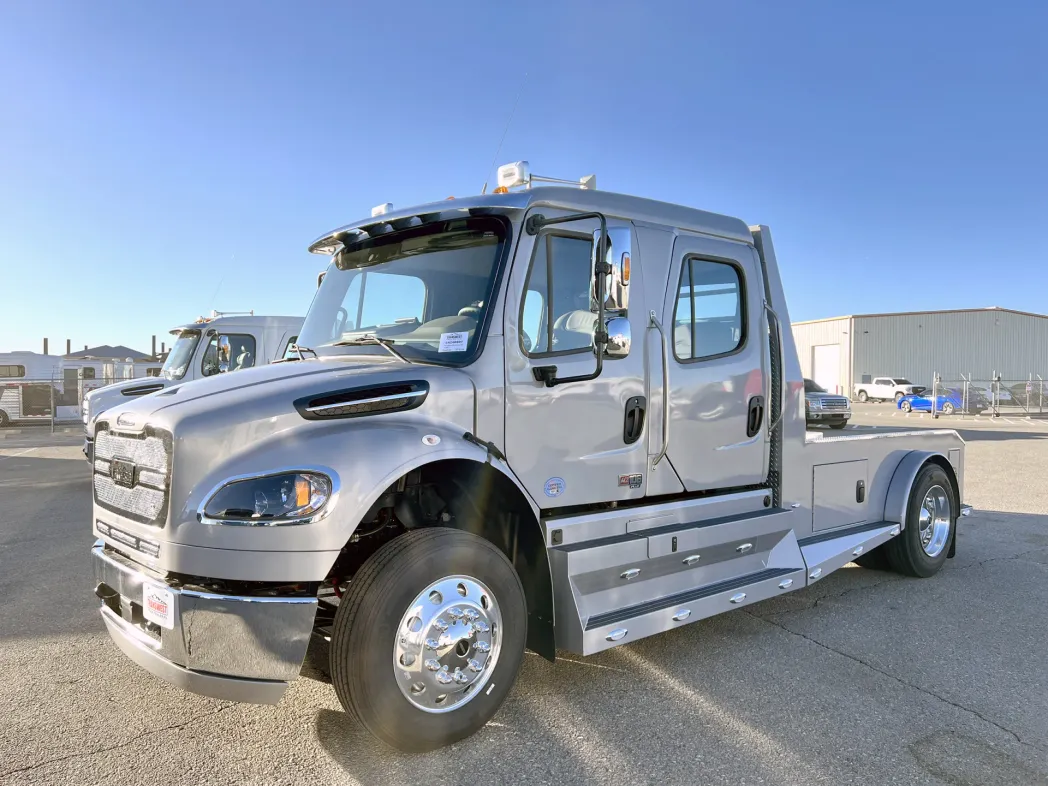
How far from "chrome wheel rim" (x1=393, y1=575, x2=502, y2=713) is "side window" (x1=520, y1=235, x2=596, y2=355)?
119 centimetres

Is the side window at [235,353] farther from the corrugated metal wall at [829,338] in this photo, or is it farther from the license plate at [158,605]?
the corrugated metal wall at [829,338]

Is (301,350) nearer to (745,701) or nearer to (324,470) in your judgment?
(324,470)

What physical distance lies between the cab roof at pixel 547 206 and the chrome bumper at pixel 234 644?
76.2 inches

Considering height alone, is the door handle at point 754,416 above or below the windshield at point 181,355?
below

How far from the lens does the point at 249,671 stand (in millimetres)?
2707

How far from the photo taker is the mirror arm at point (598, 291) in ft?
11.0

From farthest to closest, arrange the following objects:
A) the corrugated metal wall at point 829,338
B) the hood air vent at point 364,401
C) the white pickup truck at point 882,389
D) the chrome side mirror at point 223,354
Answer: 1. the corrugated metal wall at point 829,338
2. the white pickup truck at point 882,389
3. the chrome side mirror at point 223,354
4. the hood air vent at point 364,401

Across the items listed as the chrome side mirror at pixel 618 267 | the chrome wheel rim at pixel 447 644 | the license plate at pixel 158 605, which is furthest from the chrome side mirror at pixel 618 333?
the license plate at pixel 158 605

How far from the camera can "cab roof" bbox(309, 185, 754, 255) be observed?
3.52 metres

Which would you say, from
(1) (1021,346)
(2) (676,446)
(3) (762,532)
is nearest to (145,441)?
(2) (676,446)

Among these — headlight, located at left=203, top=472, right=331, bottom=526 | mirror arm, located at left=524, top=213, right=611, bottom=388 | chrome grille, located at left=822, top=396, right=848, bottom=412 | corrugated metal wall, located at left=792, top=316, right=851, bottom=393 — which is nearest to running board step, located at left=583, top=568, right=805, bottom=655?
mirror arm, located at left=524, top=213, right=611, bottom=388

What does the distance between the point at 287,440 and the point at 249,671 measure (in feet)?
2.88

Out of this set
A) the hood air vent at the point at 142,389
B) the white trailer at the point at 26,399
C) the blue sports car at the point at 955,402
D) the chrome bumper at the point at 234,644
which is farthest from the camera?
the blue sports car at the point at 955,402

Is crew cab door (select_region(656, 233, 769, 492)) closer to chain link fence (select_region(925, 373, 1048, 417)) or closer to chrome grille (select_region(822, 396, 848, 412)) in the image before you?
chrome grille (select_region(822, 396, 848, 412))
